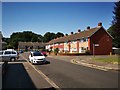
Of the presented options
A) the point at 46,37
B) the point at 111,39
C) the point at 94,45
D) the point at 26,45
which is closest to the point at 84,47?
the point at 94,45

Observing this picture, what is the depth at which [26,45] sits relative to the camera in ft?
499

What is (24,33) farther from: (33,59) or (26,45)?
(33,59)

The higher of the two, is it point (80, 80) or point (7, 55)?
point (7, 55)

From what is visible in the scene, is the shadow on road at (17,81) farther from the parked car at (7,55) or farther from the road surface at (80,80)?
the parked car at (7,55)

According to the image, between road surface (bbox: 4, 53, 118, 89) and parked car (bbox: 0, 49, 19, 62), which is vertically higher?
parked car (bbox: 0, 49, 19, 62)

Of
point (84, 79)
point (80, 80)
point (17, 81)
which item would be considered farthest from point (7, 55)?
point (80, 80)

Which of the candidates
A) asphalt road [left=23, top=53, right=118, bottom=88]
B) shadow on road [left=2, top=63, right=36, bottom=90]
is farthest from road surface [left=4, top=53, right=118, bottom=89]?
shadow on road [left=2, top=63, right=36, bottom=90]

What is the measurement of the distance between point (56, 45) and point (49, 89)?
8306 centimetres

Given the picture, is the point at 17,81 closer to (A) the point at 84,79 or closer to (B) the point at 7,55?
(A) the point at 84,79

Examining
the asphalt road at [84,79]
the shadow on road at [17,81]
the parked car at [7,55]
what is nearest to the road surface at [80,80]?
the asphalt road at [84,79]

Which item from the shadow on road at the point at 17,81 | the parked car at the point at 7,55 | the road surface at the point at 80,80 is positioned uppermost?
the parked car at the point at 7,55

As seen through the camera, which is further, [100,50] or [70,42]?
[70,42]

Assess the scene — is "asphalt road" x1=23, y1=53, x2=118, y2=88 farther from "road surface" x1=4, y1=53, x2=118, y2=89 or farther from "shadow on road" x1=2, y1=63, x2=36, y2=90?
"shadow on road" x1=2, y1=63, x2=36, y2=90

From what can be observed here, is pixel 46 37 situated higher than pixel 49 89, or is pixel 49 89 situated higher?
pixel 46 37
